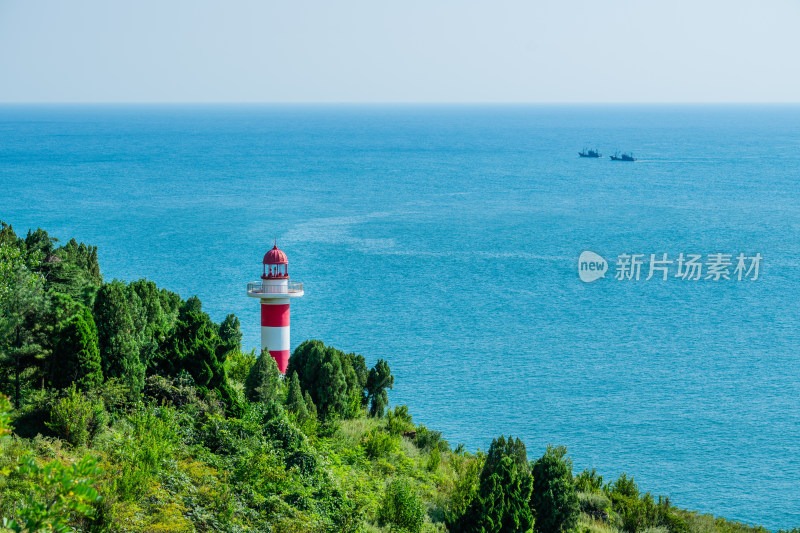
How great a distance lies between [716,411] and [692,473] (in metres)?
6.93

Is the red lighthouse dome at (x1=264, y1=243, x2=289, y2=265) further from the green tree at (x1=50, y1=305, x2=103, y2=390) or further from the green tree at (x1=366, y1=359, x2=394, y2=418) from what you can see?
the green tree at (x1=50, y1=305, x2=103, y2=390)

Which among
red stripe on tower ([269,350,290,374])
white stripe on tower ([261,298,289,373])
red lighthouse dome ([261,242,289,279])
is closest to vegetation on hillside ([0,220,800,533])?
red stripe on tower ([269,350,290,374])

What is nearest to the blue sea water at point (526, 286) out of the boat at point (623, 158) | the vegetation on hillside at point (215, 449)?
the boat at point (623, 158)

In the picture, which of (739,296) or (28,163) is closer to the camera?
(739,296)

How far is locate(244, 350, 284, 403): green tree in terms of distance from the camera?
21.2 m

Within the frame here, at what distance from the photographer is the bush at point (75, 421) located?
50.6 feet

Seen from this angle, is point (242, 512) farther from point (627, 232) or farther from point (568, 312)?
point (627, 232)

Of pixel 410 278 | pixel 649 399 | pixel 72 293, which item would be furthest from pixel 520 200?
pixel 72 293

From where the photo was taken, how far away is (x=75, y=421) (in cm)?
1545

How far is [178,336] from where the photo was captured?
2048cm

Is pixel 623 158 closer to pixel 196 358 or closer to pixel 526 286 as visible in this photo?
pixel 526 286

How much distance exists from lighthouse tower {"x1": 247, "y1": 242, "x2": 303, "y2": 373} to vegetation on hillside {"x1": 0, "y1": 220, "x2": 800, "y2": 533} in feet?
11.6

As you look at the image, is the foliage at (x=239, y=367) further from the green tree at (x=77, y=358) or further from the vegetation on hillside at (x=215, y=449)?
the green tree at (x=77, y=358)

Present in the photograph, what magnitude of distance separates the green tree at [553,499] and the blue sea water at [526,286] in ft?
51.8
